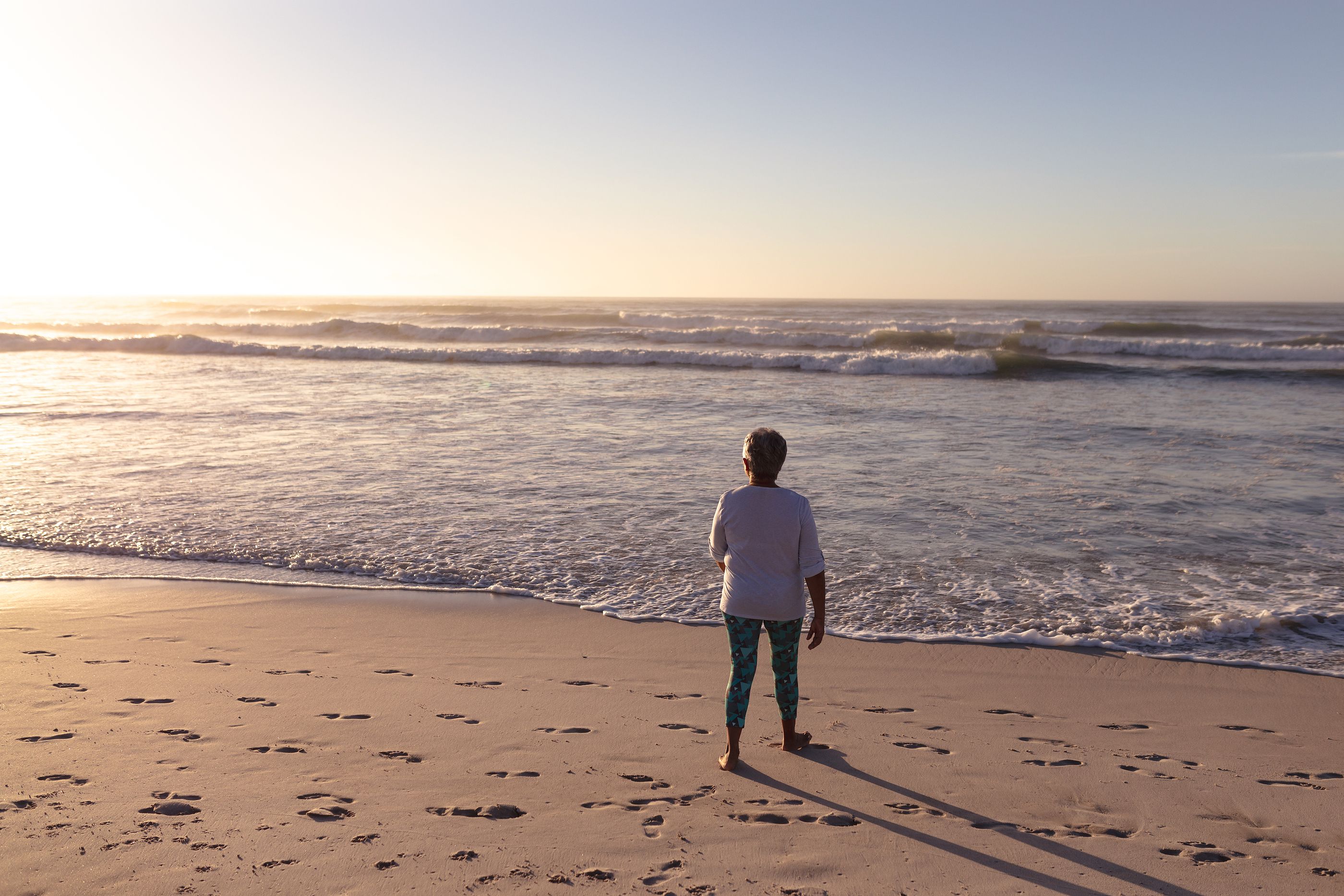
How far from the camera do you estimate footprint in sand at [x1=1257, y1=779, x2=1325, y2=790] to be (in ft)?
11.3

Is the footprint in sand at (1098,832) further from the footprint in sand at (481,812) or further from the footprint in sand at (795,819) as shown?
the footprint in sand at (481,812)

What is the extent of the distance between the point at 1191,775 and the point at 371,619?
4746mm

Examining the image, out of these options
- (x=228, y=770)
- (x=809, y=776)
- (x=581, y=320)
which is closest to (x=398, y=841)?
(x=228, y=770)

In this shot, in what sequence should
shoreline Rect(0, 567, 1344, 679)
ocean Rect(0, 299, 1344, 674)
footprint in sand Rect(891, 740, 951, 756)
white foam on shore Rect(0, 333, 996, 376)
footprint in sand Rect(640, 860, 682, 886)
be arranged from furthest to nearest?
white foam on shore Rect(0, 333, 996, 376), ocean Rect(0, 299, 1344, 674), shoreline Rect(0, 567, 1344, 679), footprint in sand Rect(891, 740, 951, 756), footprint in sand Rect(640, 860, 682, 886)

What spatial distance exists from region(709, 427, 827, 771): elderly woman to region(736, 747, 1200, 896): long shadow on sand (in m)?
0.29

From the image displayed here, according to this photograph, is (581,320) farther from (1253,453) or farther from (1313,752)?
(1313,752)

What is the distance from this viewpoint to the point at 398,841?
9.52ft

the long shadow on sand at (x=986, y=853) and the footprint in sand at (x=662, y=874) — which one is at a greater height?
the footprint in sand at (x=662, y=874)

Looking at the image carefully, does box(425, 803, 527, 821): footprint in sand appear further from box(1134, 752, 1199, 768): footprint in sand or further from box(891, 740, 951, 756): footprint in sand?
box(1134, 752, 1199, 768): footprint in sand

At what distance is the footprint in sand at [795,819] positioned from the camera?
311cm

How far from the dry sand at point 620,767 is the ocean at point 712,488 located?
816mm

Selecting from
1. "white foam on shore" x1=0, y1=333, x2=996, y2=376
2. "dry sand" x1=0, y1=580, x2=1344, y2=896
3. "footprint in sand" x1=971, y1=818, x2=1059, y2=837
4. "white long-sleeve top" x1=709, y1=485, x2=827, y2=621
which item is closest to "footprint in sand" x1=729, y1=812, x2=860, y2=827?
"dry sand" x1=0, y1=580, x2=1344, y2=896

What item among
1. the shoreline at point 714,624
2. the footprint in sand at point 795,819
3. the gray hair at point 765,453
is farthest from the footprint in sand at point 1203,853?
the shoreline at point 714,624

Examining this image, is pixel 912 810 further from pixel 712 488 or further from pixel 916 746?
pixel 712 488
